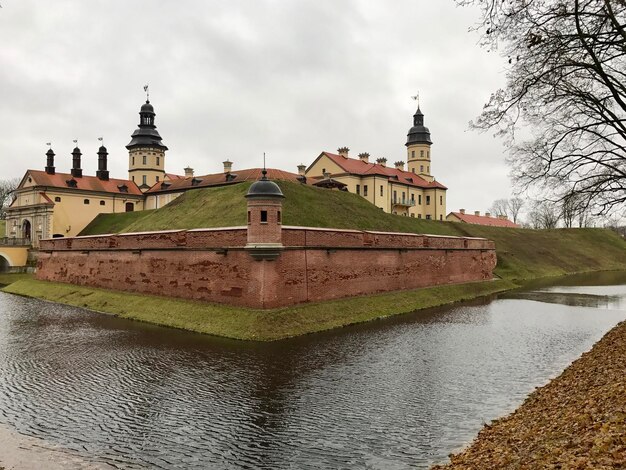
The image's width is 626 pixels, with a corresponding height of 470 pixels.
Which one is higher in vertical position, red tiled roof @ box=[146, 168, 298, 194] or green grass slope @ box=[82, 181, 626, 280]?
red tiled roof @ box=[146, 168, 298, 194]

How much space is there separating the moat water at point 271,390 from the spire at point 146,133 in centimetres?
4173

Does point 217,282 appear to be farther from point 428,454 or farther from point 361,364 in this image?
point 428,454

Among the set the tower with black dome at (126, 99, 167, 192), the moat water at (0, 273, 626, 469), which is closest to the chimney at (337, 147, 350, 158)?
the tower with black dome at (126, 99, 167, 192)

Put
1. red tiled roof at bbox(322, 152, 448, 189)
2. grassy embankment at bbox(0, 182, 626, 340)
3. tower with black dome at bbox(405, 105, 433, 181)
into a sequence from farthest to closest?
tower with black dome at bbox(405, 105, 433, 181) → red tiled roof at bbox(322, 152, 448, 189) → grassy embankment at bbox(0, 182, 626, 340)

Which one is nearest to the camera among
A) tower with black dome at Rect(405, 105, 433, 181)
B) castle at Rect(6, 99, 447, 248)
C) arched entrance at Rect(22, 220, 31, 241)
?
castle at Rect(6, 99, 447, 248)

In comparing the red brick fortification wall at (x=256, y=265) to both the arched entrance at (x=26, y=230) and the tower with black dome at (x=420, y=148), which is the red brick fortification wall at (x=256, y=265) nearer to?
the arched entrance at (x=26, y=230)

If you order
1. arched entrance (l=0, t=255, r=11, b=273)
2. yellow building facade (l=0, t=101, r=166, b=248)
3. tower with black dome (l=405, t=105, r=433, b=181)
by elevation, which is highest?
tower with black dome (l=405, t=105, r=433, b=181)

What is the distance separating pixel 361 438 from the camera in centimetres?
908

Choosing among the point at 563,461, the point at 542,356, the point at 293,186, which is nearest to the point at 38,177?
the point at 293,186

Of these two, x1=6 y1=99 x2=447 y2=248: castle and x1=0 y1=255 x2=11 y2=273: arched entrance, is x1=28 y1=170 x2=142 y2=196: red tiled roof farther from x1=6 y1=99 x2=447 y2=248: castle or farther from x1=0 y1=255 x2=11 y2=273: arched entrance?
x1=0 y1=255 x2=11 y2=273: arched entrance

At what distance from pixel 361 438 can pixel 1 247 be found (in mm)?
48036

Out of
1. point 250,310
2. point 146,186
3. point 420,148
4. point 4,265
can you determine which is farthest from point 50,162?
point 420,148

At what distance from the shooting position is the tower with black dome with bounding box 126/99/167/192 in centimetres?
5897

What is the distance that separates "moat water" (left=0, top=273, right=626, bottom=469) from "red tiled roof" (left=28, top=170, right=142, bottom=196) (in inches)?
1340
